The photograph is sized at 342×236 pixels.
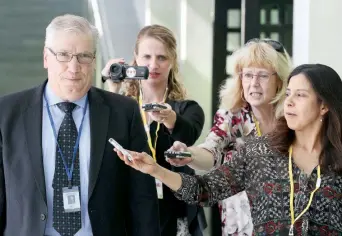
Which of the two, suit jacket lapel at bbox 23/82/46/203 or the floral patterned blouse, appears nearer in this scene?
suit jacket lapel at bbox 23/82/46/203

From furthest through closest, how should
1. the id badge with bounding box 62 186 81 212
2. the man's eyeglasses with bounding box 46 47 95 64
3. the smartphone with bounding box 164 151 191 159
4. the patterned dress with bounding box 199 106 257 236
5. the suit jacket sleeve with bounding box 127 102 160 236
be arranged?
1. the patterned dress with bounding box 199 106 257 236
2. the smartphone with bounding box 164 151 191 159
3. the suit jacket sleeve with bounding box 127 102 160 236
4. the man's eyeglasses with bounding box 46 47 95 64
5. the id badge with bounding box 62 186 81 212

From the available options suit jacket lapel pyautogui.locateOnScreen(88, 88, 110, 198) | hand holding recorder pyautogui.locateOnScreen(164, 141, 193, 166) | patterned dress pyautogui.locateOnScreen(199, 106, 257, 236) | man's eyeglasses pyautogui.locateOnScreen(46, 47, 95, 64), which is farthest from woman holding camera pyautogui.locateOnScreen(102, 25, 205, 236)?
man's eyeglasses pyautogui.locateOnScreen(46, 47, 95, 64)

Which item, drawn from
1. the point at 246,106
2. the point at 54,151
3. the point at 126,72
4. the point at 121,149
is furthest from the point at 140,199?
the point at 246,106

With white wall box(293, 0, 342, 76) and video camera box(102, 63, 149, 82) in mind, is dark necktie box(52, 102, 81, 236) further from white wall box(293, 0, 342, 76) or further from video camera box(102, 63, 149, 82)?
white wall box(293, 0, 342, 76)

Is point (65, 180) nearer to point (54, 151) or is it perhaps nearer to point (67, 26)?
point (54, 151)

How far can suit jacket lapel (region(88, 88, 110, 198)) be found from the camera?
9.10 feet

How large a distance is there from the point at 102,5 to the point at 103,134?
641 centimetres

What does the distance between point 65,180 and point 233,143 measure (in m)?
1.30

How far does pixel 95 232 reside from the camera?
2.76 metres

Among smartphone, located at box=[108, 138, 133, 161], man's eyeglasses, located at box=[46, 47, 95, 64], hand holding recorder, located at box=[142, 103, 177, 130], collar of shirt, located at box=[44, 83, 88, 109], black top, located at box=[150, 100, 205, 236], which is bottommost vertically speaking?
black top, located at box=[150, 100, 205, 236]

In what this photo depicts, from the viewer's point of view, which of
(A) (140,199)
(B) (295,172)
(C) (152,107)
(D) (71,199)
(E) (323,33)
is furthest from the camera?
(E) (323,33)

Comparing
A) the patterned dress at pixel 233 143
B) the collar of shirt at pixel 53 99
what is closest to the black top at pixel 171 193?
the patterned dress at pixel 233 143

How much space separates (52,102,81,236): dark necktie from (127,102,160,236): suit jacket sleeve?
255 mm

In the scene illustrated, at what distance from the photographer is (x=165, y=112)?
3.65m
